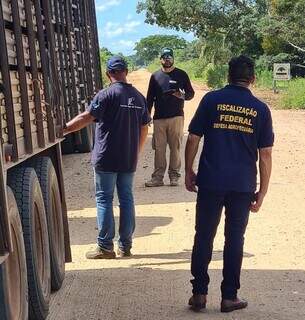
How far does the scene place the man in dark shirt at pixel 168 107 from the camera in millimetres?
9883

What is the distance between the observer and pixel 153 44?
158 meters

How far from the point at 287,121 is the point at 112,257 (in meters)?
15.9

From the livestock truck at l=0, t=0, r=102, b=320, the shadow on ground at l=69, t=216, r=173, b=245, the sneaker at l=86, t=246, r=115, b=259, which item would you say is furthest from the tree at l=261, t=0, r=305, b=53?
the livestock truck at l=0, t=0, r=102, b=320

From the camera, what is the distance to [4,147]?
3.97m

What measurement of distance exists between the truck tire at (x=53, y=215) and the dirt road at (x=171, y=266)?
169 mm

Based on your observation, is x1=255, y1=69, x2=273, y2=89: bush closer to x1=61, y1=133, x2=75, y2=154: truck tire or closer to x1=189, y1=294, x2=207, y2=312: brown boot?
x1=61, y1=133, x2=75, y2=154: truck tire

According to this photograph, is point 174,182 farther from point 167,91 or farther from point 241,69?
point 241,69

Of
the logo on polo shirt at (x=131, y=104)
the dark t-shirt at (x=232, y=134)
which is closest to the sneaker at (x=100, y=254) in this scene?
the logo on polo shirt at (x=131, y=104)

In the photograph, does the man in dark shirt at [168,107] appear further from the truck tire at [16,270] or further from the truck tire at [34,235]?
the truck tire at [16,270]

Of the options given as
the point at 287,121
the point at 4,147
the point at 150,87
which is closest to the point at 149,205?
the point at 150,87

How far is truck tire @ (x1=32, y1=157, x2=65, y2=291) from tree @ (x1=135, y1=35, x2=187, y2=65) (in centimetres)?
13069

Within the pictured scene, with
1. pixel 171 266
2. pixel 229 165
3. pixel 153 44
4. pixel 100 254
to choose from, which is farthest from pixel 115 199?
pixel 153 44

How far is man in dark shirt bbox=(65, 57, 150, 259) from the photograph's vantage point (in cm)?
628

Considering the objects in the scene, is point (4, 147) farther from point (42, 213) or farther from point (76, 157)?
point (76, 157)
